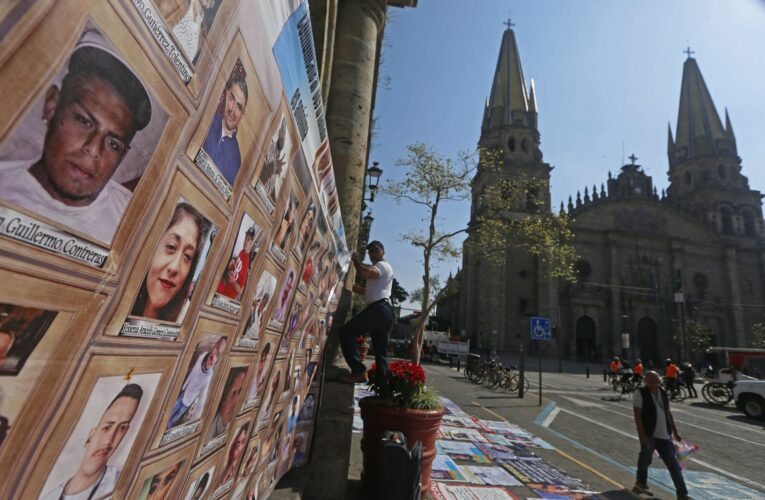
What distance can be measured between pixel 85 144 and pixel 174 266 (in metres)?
0.34

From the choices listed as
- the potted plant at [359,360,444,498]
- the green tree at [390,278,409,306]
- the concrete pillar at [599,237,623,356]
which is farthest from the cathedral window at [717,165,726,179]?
the potted plant at [359,360,444,498]

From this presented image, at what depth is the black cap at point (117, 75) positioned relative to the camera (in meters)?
0.57

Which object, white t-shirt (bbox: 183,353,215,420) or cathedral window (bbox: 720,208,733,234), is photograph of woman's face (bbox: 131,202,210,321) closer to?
white t-shirt (bbox: 183,353,215,420)

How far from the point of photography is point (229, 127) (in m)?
0.97

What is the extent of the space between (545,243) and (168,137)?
46.4ft

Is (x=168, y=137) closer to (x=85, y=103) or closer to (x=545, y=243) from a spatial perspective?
(x=85, y=103)

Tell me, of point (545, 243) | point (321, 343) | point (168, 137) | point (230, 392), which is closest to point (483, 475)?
point (321, 343)

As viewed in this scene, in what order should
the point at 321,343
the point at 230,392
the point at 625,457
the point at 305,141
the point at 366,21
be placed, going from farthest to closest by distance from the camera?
the point at 625,457, the point at 366,21, the point at 321,343, the point at 305,141, the point at 230,392

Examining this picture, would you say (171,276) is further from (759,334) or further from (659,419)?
(759,334)

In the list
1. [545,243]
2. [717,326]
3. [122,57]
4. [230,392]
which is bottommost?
[230,392]

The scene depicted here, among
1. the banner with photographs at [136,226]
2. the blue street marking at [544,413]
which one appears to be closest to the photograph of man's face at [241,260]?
the banner with photographs at [136,226]

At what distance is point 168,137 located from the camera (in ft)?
2.51

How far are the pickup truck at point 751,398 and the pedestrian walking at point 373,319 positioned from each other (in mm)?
14757

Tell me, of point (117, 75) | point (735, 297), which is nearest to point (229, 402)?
point (117, 75)
